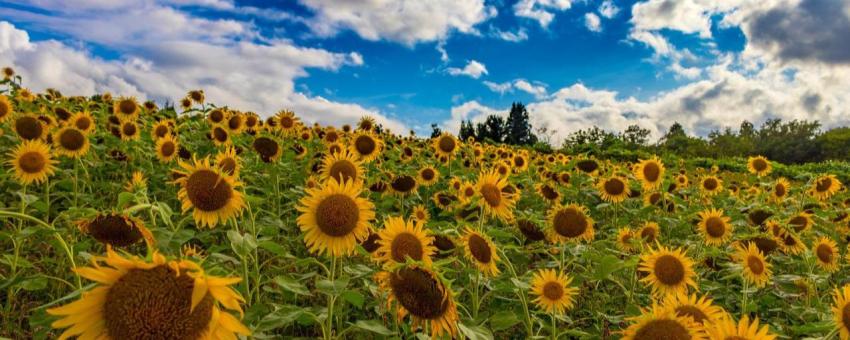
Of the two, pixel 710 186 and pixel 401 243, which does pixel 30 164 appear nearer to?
pixel 401 243

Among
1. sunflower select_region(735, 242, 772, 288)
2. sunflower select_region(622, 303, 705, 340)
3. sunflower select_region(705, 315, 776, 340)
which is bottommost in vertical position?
sunflower select_region(735, 242, 772, 288)

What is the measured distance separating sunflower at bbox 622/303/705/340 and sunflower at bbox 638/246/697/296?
1.40 metres

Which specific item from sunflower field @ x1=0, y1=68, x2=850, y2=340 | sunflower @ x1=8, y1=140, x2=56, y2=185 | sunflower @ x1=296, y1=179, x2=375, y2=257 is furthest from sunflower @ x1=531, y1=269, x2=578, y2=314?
sunflower @ x1=8, y1=140, x2=56, y2=185

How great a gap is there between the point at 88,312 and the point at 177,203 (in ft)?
15.7

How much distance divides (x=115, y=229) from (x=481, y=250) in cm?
172

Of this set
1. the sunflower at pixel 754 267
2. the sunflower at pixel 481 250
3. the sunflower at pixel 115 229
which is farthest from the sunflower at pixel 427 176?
the sunflower at pixel 115 229

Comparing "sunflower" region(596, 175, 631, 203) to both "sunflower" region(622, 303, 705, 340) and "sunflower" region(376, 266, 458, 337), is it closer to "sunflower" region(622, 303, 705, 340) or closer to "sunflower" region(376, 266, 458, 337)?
"sunflower" region(622, 303, 705, 340)

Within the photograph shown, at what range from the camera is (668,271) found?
3.28 m

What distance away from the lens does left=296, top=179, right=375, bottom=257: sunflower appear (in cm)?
256

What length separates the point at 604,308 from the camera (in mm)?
4391

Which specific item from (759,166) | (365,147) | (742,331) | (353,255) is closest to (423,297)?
(742,331)

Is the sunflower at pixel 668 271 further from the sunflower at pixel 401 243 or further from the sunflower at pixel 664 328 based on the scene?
the sunflower at pixel 401 243

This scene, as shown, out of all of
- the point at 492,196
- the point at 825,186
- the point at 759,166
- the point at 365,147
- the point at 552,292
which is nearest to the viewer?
the point at 552,292

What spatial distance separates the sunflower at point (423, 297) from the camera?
197 cm
